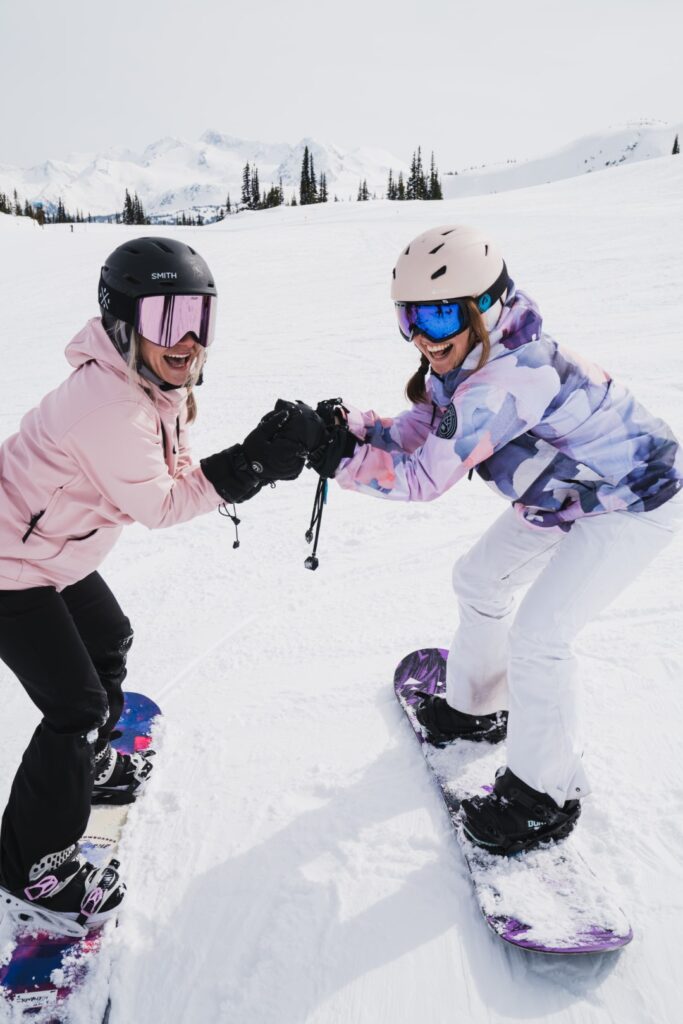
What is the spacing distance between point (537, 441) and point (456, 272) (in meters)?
0.74

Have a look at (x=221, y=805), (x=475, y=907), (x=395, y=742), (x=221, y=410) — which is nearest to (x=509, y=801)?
(x=475, y=907)

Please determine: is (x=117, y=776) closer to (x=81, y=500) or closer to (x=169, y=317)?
(x=81, y=500)

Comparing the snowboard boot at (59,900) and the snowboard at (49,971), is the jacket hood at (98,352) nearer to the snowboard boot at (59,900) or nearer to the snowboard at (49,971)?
the snowboard boot at (59,900)

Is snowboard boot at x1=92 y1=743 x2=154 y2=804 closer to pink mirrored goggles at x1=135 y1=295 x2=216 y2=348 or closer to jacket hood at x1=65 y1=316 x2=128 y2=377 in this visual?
jacket hood at x1=65 y1=316 x2=128 y2=377

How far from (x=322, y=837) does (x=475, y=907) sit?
2.26 feet

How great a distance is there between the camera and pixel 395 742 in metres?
3.38

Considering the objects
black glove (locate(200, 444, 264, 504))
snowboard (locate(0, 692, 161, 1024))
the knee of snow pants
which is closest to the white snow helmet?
black glove (locate(200, 444, 264, 504))

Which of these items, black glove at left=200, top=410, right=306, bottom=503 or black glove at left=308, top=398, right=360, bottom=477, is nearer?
black glove at left=200, top=410, right=306, bottom=503

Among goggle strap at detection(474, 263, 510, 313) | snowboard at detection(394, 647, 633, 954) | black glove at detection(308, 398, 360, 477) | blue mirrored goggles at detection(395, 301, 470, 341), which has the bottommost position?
snowboard at detection(394, 647, 633, 954)

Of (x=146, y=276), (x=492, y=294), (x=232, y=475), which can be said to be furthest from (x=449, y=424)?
(x=146, y=276)

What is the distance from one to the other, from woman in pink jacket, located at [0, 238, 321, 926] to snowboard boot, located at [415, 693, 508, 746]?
5.35ft

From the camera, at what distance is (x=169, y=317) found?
7.93 feet

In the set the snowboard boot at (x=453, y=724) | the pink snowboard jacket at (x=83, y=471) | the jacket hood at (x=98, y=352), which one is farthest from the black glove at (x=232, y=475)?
the snowboard boot at (x=453, y=724)

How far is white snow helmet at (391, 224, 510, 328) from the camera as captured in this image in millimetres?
2518
